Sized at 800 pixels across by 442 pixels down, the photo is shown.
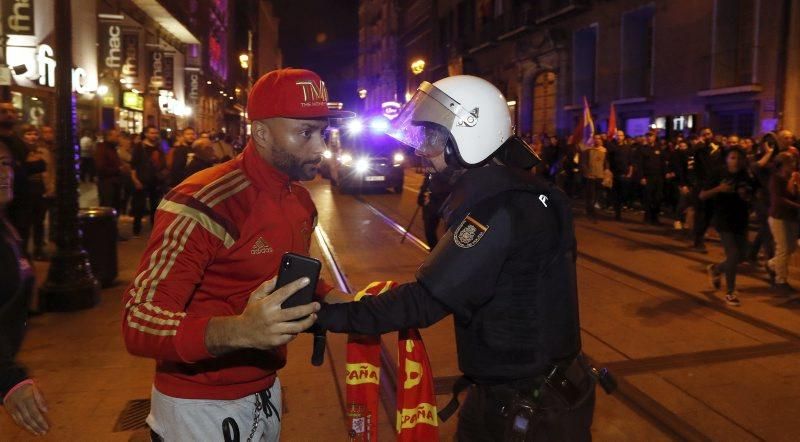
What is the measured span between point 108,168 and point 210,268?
11374 millimetres

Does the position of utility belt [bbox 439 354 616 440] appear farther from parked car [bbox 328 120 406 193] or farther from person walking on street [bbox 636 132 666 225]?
parked car [bbox 328 120 406 193]

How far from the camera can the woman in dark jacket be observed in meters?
2.03

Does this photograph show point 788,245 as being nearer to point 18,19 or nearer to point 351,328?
point 351,328

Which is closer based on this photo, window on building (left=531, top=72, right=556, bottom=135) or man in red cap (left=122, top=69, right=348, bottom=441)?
man in red cap (left=122, top=69, right=348, bottom=441)

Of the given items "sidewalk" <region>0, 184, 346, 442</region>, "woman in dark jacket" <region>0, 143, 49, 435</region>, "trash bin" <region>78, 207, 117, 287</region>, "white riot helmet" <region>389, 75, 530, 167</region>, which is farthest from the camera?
"trash bin" <region>78, 207, 117, 287</region>

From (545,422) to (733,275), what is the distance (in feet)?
21.0

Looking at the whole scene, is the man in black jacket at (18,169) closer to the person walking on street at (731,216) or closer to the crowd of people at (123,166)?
the crowd of people at (123,166)

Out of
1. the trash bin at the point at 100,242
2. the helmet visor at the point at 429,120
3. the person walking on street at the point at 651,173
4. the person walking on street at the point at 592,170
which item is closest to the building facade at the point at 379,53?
the person walking on street at the point at 592,170

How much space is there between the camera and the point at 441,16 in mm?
49688

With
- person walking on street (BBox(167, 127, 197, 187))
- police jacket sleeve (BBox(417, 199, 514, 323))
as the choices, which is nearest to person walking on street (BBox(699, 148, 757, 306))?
police jacket sleeve (BBox(417, 199, 514, 323))

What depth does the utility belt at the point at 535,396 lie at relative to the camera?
83.5 inches

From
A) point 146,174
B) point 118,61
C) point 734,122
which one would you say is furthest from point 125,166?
point 734,122

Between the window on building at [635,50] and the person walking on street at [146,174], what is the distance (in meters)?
17.8

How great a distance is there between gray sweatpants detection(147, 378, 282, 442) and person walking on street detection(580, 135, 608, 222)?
1442 cm
